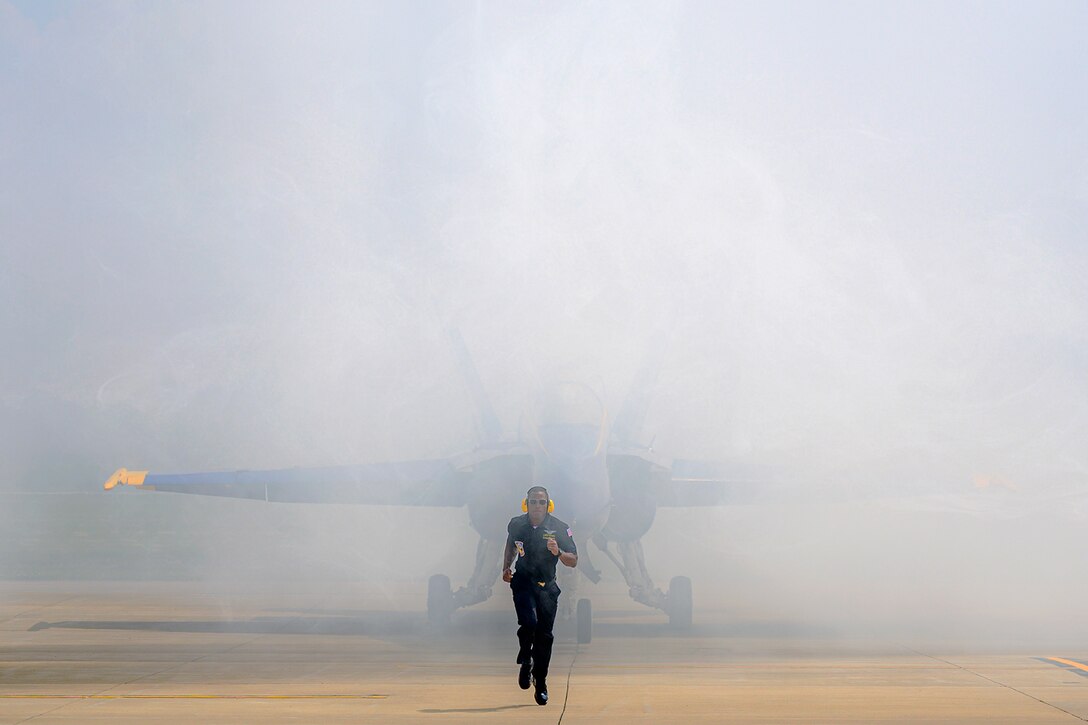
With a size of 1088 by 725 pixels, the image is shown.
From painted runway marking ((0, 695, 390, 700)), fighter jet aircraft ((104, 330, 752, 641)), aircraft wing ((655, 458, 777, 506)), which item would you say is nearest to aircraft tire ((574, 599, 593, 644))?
fighter jet aircraft ((104, 330, 752, 641))

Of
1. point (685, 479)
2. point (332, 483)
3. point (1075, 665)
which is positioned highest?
point (685, 479)

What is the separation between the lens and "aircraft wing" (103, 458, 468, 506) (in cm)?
2239

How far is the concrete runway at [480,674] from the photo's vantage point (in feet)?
35.7

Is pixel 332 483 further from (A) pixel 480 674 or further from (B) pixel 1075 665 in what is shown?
(B) pixel 1075 665

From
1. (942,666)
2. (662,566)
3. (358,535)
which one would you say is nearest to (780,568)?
(662,566)

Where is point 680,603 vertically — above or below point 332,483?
below

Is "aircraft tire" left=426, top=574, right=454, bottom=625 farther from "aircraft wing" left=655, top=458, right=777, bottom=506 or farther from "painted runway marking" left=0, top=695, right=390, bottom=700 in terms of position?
"painted runway marking" left=0, top=695, right=390, bottom=700

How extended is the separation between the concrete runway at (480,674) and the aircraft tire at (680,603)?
282mm

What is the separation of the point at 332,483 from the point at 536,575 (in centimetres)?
1373

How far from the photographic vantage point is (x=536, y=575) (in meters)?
10.4

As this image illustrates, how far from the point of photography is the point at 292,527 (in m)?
50.6

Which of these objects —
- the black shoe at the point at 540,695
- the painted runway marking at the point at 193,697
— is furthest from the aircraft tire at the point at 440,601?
the black shoe at the point at 540,695

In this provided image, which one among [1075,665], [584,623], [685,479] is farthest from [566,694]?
[685,479]

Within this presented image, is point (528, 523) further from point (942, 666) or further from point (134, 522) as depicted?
point (134, 522)
